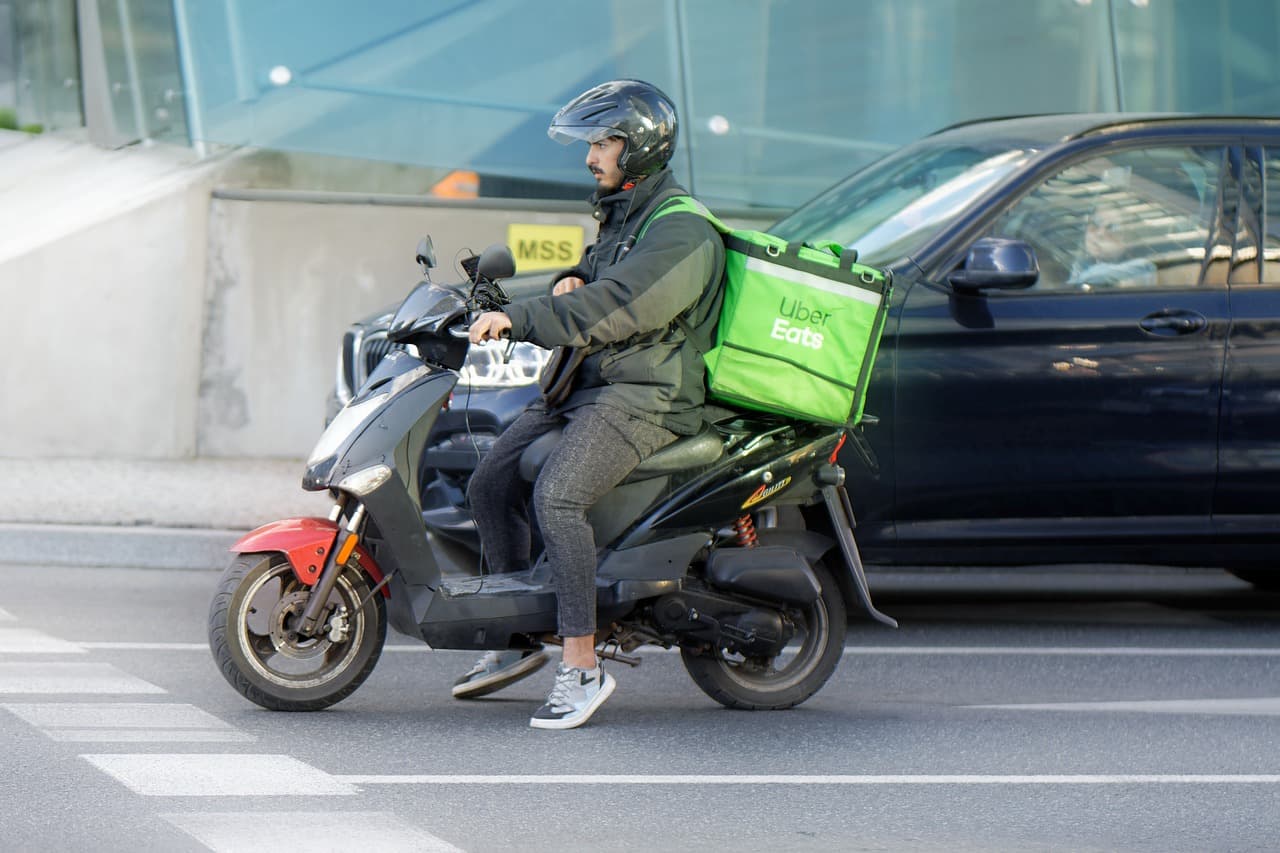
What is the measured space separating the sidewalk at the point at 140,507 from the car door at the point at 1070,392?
359cm

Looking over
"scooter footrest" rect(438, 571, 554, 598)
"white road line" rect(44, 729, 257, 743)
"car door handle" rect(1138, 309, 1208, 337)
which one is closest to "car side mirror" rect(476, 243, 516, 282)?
"scooter footrest" rect(438, 571, 554, 598)

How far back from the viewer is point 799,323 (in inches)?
243

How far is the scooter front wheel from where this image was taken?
595cm

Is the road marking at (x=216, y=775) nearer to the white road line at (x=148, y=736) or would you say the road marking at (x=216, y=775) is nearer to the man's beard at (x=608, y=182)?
the white road line at (x=148, y=736)

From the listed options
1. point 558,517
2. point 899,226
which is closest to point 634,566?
point 558,517

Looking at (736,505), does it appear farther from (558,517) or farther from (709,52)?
(709,52)

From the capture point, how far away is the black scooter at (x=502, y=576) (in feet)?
19.6

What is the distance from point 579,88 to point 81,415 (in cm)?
364

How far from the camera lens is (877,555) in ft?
25.4

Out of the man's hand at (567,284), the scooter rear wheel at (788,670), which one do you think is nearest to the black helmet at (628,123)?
the man's hand at (567,284)

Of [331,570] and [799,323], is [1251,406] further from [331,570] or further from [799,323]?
[331,570]

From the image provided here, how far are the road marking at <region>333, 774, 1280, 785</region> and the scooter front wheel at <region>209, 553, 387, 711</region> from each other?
78cm

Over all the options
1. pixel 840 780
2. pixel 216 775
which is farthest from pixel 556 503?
pixel 216 775

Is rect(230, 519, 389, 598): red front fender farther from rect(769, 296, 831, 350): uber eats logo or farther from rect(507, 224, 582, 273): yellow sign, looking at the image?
rect(507, 224, 582, 273): yellow sign
